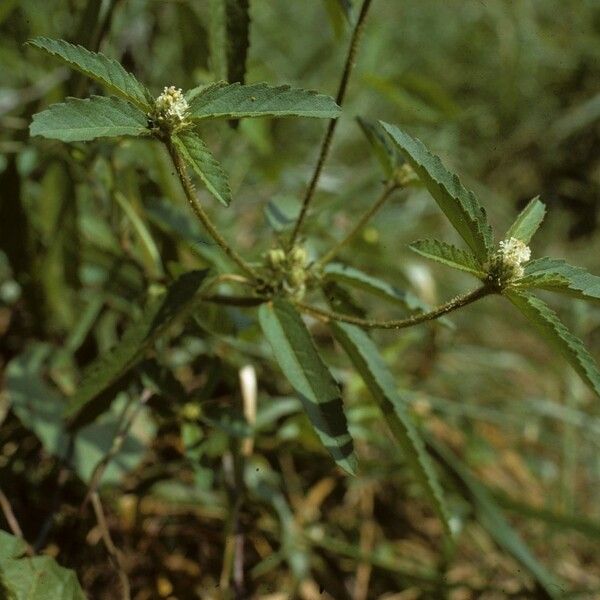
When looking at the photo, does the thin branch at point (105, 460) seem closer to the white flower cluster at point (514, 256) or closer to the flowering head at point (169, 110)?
the flowering head at point (169, 110)

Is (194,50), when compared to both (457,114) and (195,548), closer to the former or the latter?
(457,114)

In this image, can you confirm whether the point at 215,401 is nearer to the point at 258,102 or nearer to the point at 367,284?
the point at 367,284

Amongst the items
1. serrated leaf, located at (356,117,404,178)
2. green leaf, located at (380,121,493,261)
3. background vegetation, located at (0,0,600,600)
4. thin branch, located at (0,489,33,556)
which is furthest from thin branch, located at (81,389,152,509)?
green leaf, located at (380,121,493,261)

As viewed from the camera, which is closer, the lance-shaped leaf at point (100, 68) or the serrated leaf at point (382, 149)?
the lance-shaped leaf at point (100, 68)

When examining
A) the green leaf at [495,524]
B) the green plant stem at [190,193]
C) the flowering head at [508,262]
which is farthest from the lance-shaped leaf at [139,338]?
the green leaf at [495,524]

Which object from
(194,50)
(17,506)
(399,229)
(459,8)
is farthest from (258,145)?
(459,8)
